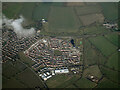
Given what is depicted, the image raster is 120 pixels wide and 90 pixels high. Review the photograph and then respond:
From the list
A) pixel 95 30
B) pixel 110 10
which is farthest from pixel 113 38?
pixel 110 10

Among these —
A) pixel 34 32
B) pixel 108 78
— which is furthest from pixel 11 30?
pixel 108 78

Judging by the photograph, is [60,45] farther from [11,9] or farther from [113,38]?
[11,9]

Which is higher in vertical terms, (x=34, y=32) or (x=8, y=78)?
(x=34, y=32)

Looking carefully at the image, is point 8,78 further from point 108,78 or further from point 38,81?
point 108,78

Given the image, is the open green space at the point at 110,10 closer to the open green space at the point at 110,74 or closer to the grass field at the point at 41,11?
the grass field at the point at 41,11

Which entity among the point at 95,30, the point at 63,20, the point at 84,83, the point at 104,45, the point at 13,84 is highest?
the point at 63,20

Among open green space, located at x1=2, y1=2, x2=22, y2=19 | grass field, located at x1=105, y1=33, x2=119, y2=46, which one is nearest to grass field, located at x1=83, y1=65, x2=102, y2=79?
grass field, located at x1=105, y1=33, x2=119, y2=46

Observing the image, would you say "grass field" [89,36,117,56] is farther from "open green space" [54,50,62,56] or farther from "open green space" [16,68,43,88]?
"open green space" [16,68,43,88]

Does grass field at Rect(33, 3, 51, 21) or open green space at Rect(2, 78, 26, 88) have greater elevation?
grass field at Rect(33, 3, 51, 21)
